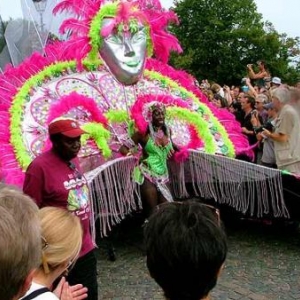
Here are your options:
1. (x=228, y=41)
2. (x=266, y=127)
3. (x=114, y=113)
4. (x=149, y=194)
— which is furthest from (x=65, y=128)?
(x=228, y=41)

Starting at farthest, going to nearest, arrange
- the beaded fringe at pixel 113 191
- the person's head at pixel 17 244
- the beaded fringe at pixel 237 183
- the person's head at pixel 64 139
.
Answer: the beaded fringe at pixel 237 183
the beaded fringe at pixel 113 191
the person's head at pixel 64 139
the person's head at pixel 17 244

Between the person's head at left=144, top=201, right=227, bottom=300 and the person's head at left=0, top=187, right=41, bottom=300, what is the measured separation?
1.16 ft

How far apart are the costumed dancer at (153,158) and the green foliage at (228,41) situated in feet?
112

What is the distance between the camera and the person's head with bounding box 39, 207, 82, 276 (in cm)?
192

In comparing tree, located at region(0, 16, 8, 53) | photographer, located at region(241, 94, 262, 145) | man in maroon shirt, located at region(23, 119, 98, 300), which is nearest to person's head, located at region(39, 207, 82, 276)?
man in maroon shirt, located at region(23, 119, 98, 300)

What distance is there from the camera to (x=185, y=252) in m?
1.53

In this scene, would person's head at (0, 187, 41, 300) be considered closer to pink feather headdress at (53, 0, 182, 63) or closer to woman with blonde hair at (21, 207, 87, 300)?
woman with blonde hair at (21, 207, 87, 300)

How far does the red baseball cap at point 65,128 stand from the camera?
3002 millimetres

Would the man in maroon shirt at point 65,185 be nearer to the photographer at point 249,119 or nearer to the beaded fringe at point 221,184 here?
the beaded fringe at point 221,184

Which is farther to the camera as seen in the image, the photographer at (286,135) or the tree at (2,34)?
the tree at (2,34)

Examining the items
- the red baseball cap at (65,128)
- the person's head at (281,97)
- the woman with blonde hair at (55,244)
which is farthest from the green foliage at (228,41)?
the woman with blonde hair at (55,244)

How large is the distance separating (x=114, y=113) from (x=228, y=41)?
4044cm

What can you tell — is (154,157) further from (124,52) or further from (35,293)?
(35,293)

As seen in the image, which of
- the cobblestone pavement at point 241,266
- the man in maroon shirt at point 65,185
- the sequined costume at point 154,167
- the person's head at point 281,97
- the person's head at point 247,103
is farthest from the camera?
the person's head at point 247,103
